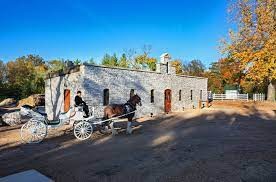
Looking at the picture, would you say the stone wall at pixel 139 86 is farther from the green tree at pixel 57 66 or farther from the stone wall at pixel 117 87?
the green tree at pixel 57 66

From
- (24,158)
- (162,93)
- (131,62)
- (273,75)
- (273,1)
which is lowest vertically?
(24,158)

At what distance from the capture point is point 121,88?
19.3 meters

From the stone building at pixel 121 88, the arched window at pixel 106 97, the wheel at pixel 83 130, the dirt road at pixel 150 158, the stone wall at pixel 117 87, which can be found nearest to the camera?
the dirt road at pixel 150 158

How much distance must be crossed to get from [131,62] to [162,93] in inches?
1063

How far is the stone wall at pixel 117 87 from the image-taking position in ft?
56.4

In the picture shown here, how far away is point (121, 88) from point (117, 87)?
419 millimetres

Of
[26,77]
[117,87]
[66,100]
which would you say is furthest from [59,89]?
[26,77]

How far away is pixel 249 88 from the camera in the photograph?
150 ft

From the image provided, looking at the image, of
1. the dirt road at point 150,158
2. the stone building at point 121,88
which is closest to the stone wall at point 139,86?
the stone building at point 121,88

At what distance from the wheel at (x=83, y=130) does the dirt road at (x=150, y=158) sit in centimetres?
39

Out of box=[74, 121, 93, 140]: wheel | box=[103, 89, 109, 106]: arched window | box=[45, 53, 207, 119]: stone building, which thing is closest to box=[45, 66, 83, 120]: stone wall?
box=[45, 53, 207, 119]: stone building

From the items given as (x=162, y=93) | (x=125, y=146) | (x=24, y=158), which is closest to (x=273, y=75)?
(x=162, y=93)

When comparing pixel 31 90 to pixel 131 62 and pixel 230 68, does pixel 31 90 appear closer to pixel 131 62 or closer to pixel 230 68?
pixel 131 62

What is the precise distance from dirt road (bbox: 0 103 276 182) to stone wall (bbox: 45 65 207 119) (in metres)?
5.66
